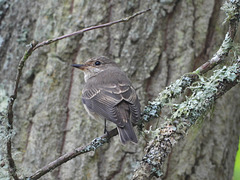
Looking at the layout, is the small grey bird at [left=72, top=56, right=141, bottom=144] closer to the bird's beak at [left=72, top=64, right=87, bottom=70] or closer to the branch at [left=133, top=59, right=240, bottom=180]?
the bird's beak at [left=72, top=64, right=87, bottom=70]

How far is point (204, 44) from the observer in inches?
163

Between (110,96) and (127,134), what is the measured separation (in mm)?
664

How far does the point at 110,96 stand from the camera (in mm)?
3613

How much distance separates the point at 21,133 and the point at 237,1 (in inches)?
108

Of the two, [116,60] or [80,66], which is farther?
[116,60]

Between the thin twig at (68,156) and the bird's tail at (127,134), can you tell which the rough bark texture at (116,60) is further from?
the thin twig at (68,156)

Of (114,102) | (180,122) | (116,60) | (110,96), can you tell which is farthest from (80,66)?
(180,122)

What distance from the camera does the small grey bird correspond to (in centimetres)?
315

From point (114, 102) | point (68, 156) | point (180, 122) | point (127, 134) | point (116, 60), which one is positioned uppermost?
point (116, 60)

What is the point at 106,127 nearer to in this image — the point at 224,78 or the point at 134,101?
the point at 134,101

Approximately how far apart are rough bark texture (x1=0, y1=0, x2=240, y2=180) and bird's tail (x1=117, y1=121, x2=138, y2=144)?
0.76 m

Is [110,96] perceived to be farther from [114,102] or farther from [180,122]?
[180,122]

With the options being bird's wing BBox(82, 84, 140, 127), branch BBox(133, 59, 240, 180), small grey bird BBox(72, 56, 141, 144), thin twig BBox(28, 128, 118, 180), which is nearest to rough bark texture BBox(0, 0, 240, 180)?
small grey bird BBox(72, 56, 141, 144)

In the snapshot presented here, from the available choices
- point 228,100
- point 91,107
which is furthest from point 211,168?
point 91,107
